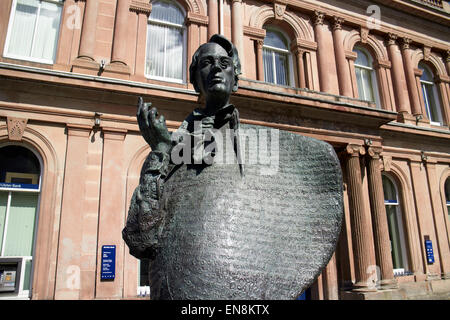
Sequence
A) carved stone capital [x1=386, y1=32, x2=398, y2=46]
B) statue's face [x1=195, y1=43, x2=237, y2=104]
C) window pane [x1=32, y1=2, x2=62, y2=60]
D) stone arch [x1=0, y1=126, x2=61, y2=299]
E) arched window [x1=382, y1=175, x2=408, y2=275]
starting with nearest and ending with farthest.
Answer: statue's face [x1=195, y1=43, x2=237, y2=104]
stone arch [x1=0, y1=126, x2=61, y2=299]
window pane [x1=32, y1=2, x2=62, y2=60]
arched window [x1=382, y1=175, x2=408, y2=275]
carved stone capital [x1=386, y1=32, x2=398, y2=46]

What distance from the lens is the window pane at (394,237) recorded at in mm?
12789

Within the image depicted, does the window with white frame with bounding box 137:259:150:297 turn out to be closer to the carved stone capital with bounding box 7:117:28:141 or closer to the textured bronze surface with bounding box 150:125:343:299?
the carved stone capital with bounding box 7:117:28:141

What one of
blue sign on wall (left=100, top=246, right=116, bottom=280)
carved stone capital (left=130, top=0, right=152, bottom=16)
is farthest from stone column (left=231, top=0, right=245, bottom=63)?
blue sign on wall (left=100, top=246, right=116, bottom=280)

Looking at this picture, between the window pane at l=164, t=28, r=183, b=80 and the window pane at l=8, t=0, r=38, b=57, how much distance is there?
415 centimetres

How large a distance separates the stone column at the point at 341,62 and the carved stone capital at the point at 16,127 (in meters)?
11.3

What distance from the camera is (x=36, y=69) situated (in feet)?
27.8

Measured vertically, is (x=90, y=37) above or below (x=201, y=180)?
above

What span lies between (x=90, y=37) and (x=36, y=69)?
2.30 m

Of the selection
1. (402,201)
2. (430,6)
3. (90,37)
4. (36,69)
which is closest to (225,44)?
(36,69)

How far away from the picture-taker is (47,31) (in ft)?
33.5

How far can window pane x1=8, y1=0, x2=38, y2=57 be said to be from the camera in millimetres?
9844

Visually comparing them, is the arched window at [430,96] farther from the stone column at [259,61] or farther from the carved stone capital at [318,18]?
the stone column at [259,61]

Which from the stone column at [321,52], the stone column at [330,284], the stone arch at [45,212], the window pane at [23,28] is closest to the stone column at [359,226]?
the stone column at [330,284]
